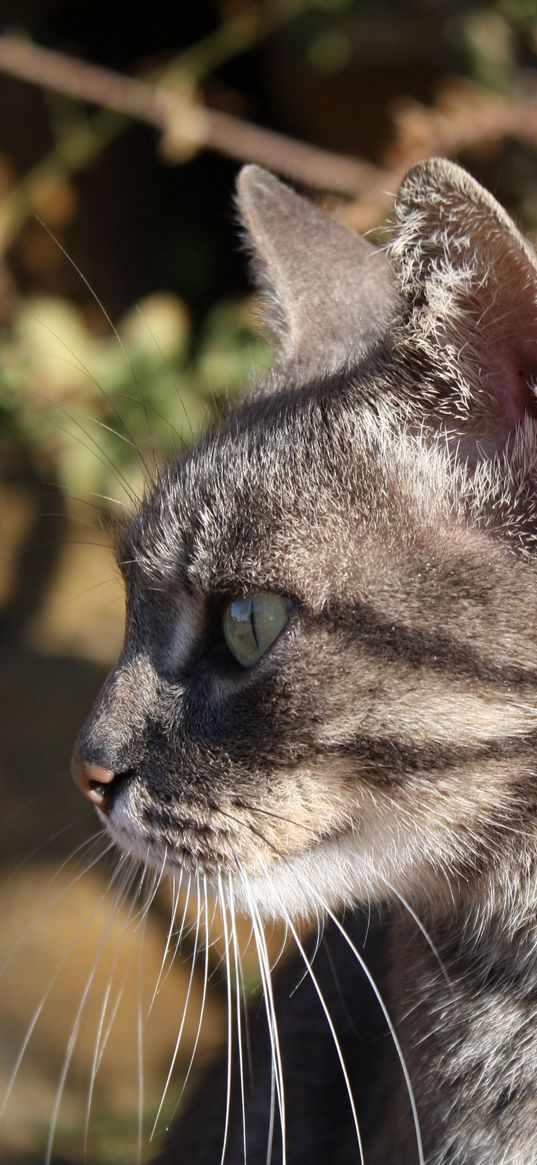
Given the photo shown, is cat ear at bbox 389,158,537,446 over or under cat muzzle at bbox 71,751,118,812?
over

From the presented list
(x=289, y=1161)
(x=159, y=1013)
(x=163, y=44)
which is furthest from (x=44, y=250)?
(x=289, y=1161)

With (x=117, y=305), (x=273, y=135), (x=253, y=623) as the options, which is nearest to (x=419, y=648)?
(x=253, y=623)

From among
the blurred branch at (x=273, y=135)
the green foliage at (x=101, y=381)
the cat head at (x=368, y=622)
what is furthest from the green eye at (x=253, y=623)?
the green foliage at (x=101, y=381)

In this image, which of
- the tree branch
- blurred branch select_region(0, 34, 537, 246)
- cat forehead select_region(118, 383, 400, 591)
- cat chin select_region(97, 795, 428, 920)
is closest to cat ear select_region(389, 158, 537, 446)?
cat forehead select_region(118, 383, 400, 591)

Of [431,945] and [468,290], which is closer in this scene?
[468,290]

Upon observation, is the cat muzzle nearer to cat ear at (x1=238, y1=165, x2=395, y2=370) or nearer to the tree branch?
cat ear at (x1=238, y1=165, x2=395, y2=370)

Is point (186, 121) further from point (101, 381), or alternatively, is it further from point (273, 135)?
point (101, 381)

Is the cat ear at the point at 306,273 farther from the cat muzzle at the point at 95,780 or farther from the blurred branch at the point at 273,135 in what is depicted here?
the cat muzzle at the point at 95,780
